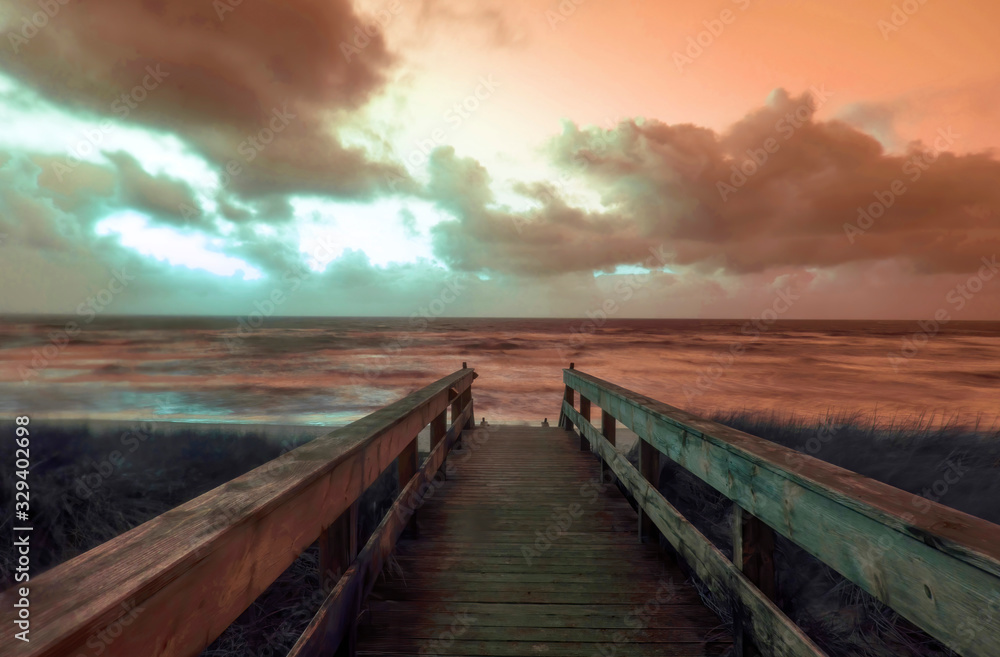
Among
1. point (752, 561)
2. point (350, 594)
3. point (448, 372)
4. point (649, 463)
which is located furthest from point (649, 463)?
point (448, 372)

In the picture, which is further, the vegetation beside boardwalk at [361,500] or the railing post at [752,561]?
the vegetation beside boardwalk at [361,500]

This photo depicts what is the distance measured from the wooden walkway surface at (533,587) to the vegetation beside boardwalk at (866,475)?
0.31 m

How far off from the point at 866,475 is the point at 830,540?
410 cm

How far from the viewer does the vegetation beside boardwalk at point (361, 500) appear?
2514mm

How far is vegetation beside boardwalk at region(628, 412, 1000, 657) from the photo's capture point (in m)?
2.42

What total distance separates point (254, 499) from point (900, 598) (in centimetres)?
166

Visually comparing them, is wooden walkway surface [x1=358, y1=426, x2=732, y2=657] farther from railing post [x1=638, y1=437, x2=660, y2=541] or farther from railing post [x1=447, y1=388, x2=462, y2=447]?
railing post [x1=447, y1=388, x2=462, y2=447]

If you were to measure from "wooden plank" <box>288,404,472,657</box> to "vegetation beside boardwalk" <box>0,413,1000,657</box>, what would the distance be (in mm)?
Result: 101

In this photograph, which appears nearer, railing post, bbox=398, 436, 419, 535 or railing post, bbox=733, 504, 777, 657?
railing post, bbox=733, 504, 777, 657

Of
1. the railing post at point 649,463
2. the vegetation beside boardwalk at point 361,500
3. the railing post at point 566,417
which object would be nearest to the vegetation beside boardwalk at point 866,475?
the vegetation beside boardwalk at point 361,500

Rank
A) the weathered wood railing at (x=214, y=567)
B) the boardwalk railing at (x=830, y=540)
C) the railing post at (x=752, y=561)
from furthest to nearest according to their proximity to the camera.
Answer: the railing post at (x=752, y=561) < the boardwalk railing at (x=830, y=540) < the weathered wood railing at (x=214, y=567)

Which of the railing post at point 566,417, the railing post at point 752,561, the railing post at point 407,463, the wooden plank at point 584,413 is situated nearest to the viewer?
the railing post at point 752,561

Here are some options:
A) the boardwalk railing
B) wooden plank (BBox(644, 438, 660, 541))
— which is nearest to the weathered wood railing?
the boardwalk railing

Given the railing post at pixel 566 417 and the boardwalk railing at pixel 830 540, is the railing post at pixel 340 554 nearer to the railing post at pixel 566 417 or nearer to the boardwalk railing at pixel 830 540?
the boardwalk railing at pixel 830 540
